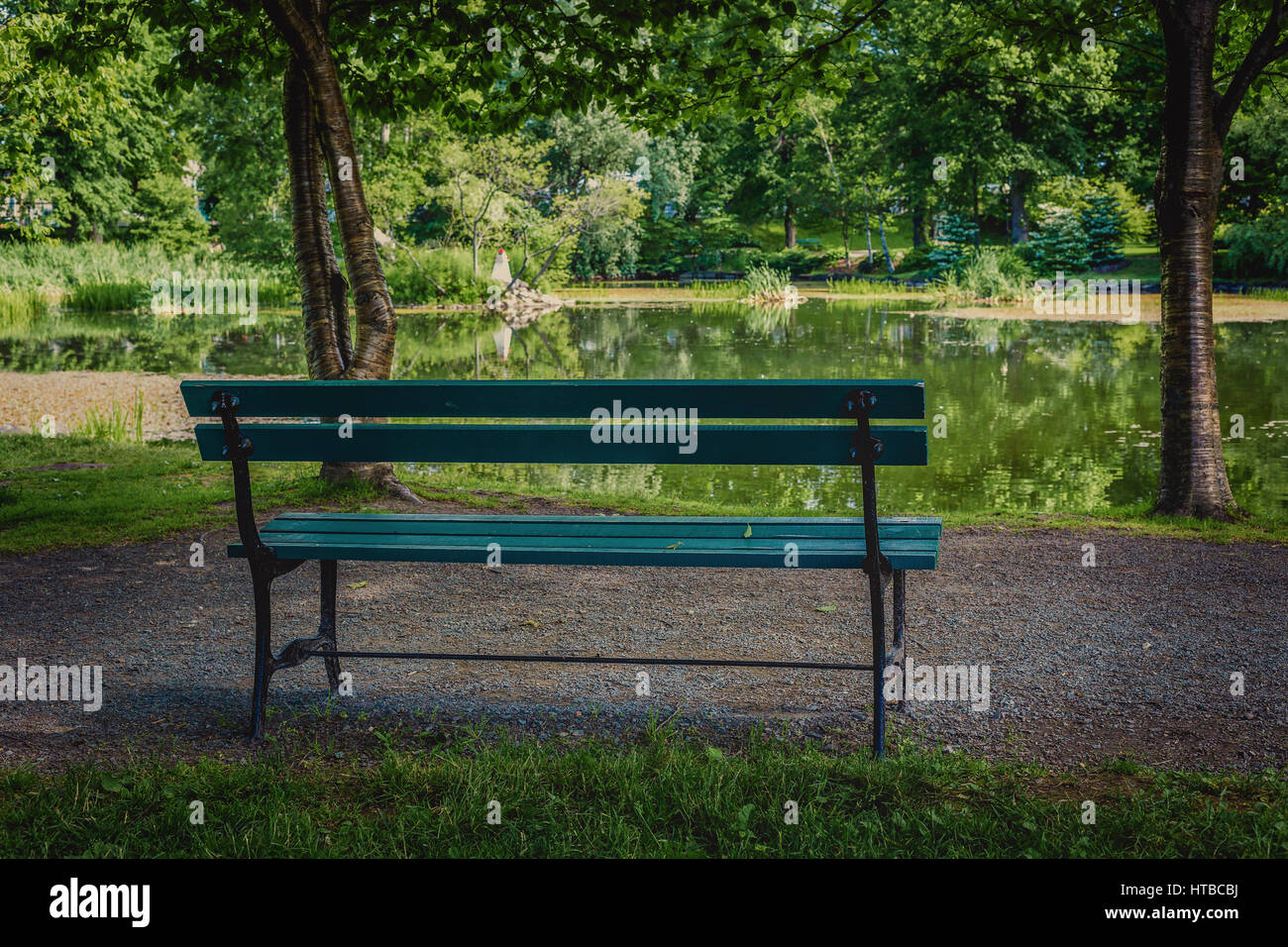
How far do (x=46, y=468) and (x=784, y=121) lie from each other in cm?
679

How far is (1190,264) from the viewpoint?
295 inches

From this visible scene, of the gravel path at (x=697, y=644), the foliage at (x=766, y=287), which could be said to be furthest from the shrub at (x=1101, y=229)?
the gravel path at (x=697, y=644)

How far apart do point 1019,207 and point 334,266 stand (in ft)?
139

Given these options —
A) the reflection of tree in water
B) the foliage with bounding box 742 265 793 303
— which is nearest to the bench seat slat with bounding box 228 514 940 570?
the reflection of tree in water

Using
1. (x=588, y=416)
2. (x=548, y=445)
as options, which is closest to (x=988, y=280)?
(x=548, y=445)

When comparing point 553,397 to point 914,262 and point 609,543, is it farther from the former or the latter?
point 914,262

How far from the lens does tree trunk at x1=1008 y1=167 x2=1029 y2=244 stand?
149ft

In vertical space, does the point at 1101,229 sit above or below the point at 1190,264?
above

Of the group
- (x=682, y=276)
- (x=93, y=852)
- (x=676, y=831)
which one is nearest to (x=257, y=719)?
(x=93, y=852)

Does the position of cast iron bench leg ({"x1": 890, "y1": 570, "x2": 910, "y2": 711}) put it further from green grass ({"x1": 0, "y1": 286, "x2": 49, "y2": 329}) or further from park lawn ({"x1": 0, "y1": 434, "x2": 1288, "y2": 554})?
green grass ({"x1": 0, "y1": 286, "x2": 49, "y2": 329})

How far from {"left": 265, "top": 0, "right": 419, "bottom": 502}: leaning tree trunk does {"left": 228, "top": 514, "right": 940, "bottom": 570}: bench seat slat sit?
12.9 ft

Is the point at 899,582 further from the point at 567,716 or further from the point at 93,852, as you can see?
the point at 93,852

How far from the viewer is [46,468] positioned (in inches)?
384

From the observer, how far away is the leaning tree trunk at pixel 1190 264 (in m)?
7.31
